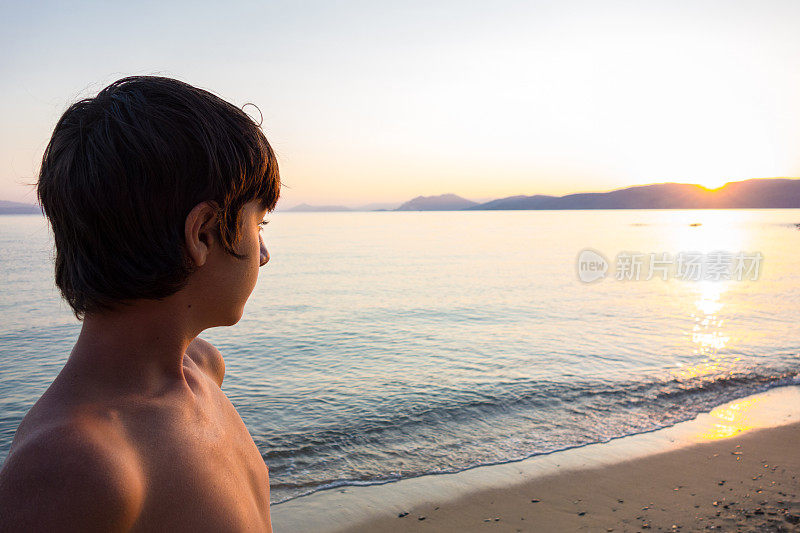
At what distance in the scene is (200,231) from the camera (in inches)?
41.9

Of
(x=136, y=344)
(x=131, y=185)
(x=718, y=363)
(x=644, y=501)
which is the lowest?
(x=718, y=363)

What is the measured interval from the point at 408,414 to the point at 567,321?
32.1 feet

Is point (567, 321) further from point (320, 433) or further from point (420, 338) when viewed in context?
point (320, 433)

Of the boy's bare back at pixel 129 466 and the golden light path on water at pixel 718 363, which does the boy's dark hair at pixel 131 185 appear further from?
the golden light path on water at pixel 718 363

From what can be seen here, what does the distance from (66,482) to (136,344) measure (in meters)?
0.32

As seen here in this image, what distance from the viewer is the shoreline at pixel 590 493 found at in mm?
5129

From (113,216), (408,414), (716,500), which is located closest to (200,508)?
(113,216)

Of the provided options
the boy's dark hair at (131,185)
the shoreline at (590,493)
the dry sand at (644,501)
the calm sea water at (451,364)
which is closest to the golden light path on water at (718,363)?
the calm sea water at (451,364)

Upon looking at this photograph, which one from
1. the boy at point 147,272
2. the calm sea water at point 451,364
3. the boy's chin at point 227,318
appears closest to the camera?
the boy at point 147,272

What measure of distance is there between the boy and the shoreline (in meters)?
4.52

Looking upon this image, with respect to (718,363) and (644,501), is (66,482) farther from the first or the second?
(718,363)

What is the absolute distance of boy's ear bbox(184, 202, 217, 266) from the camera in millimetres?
1032

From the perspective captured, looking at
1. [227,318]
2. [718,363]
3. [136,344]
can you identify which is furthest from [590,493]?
[718,363]

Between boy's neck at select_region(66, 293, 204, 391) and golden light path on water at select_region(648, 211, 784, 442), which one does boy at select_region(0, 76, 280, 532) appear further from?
golden light path on water at select_region(648, 211, 784, 442)
